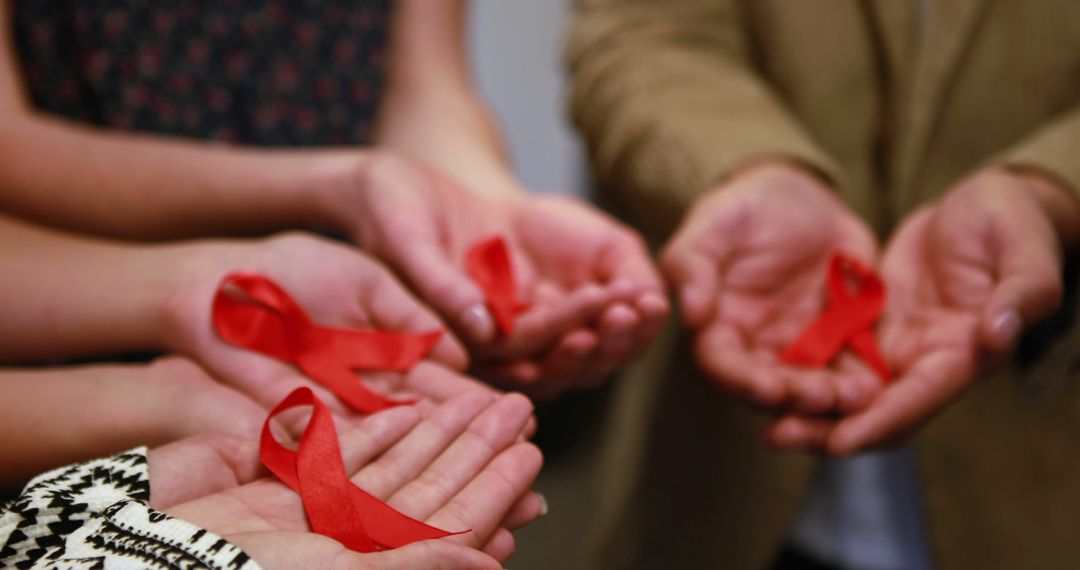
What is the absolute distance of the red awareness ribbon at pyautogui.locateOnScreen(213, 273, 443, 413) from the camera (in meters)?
0.61

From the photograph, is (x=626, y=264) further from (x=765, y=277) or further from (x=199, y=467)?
(x=199, y=467)

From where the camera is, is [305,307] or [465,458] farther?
[305,307]

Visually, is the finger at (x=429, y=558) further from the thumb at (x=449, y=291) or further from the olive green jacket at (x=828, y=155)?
the olive green jacket at (x=828, y=155)

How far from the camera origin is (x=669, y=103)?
950 mm

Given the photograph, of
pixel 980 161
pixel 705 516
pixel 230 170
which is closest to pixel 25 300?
pixel 230 170

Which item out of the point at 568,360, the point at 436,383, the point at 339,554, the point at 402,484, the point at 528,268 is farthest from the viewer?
the point at 528,268

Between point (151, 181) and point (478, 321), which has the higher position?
point (151, 181)

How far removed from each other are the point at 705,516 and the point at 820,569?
153 millimetres

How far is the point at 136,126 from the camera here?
83 centimetres

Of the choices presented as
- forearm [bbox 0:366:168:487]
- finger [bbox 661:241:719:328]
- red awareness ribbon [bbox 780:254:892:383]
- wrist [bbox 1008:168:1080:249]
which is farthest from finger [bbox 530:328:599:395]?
wrist [bbox 1008:168:1080:249]

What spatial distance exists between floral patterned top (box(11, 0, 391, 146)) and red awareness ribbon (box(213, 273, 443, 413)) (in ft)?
1.00

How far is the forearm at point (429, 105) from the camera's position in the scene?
102 centimetres

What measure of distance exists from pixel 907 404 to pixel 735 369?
0.16 meters

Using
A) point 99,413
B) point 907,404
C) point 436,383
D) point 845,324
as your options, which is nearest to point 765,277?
point 845,324
